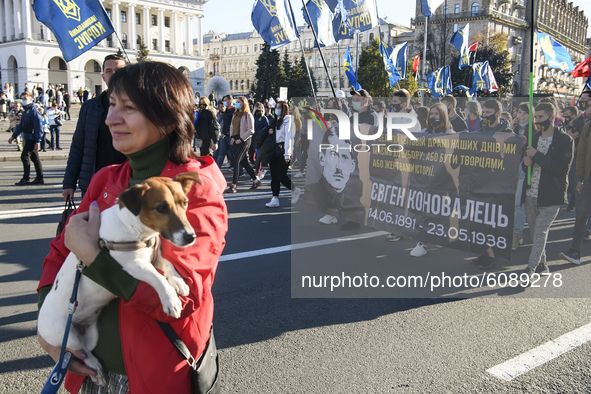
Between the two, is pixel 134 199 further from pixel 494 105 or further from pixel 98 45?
pixel 98 45

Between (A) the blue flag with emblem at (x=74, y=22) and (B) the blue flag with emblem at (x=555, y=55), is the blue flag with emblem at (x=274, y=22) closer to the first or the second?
(A) the blue flag with emblem at (x=74, y=22)

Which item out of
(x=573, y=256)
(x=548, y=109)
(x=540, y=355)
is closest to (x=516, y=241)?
(x=573, y=256)

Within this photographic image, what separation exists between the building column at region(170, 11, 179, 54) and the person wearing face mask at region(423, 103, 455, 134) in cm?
9467

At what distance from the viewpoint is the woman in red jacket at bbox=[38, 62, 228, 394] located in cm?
150

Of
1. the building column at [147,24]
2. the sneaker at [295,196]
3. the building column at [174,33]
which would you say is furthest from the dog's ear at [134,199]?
the building column at [174,33]

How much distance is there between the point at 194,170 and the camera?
67.1 inches

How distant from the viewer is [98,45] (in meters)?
84.7

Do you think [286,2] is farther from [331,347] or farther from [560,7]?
[560,7]

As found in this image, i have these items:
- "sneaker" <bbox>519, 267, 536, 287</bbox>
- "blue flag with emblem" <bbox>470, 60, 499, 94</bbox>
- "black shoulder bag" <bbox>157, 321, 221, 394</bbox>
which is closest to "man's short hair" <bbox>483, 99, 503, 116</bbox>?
"sneaker" <bbox>519, 267, 536, 287</bbox>

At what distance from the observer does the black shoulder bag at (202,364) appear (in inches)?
63.6

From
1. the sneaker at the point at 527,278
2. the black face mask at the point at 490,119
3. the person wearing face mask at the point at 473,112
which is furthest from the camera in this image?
the person wearing face mask at the point at 473,112

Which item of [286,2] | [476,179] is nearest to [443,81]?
[286,2]

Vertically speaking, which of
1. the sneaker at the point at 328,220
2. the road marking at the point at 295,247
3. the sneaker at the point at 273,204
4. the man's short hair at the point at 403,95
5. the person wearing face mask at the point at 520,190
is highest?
the man's short hair at the point at 403,95

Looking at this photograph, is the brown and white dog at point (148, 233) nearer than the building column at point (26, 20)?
Yes
